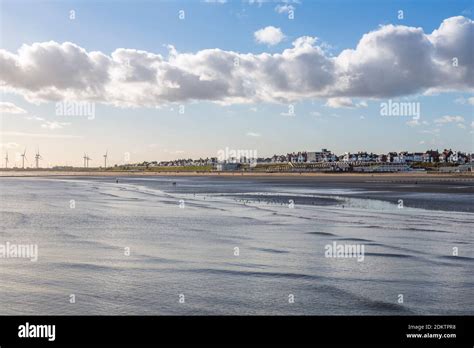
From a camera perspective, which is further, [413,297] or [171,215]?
[171,215]

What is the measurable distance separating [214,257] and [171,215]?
18.5 m

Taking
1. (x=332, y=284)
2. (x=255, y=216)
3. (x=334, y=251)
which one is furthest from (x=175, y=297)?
(x=255, y=216)

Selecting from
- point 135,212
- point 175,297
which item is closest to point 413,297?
point 175,297

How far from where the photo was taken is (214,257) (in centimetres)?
2128

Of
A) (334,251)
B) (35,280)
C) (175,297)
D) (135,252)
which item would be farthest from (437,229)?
(35,280)

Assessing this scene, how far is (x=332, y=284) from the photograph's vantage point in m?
16.4
